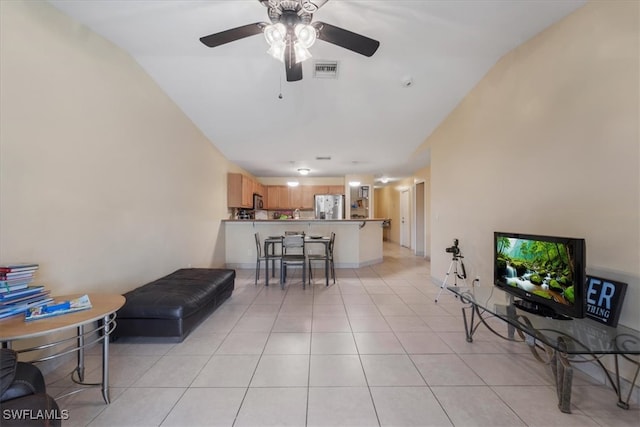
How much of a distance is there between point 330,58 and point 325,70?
204 millimetres

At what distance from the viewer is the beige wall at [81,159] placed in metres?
1.72

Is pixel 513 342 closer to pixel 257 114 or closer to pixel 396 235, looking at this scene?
pixel 257 114

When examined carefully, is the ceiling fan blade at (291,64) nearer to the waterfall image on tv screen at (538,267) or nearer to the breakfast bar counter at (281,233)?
the waterfall image on tv screen at (538,267)

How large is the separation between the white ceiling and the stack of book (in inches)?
83.1

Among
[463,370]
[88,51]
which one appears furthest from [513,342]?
[88,51]

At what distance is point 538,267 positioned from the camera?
1902 mm

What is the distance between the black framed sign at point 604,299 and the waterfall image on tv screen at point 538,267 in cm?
20

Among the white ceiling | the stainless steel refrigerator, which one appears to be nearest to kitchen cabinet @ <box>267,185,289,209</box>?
the stainless steel refrigerator

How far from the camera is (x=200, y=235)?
434 centimetres

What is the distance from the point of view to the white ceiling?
2.12 metres

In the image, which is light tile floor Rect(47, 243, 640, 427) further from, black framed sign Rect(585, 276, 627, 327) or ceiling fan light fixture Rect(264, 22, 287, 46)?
ceiling fan light fixture Rect(264, 22, 287, 46)

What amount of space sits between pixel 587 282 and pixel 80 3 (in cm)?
448

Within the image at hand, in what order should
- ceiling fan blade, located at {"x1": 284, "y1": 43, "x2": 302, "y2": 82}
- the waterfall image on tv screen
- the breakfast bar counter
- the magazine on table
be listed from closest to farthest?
the magazine on table < the waterfall image on tv screen < ceiling fan blade, located at {"x1": 284, "y1": 43, "x2": 302, "y2": 82} < the breakfast bar counter

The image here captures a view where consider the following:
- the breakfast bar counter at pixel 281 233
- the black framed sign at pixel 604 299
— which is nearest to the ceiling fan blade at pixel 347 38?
the black framed sign at pixel 604 299
